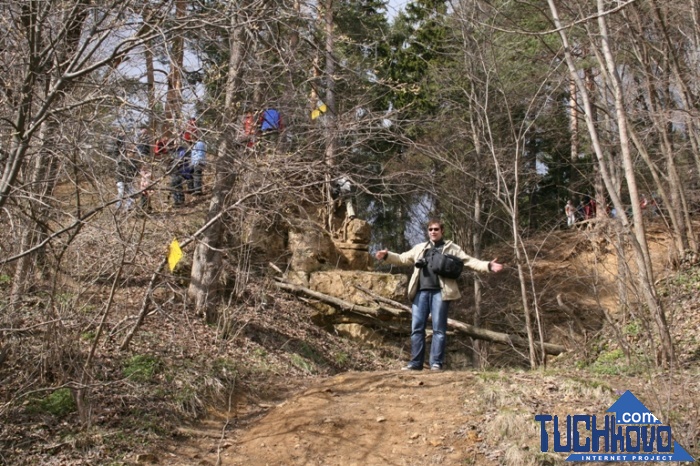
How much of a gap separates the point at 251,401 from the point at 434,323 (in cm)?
222

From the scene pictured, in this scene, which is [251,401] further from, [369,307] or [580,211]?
[580,211]

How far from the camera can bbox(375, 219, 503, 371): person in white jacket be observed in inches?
281

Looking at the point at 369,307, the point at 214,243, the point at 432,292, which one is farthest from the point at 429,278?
the point at 369,307

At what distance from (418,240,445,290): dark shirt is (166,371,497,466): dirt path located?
3.38ft

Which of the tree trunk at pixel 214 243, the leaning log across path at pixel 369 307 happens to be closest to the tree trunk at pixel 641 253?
the tree trunk at pixel 214 243

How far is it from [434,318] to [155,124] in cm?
363

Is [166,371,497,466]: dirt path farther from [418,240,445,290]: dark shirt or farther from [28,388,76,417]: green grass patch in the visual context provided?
[28,388,76,417]: green grass patch

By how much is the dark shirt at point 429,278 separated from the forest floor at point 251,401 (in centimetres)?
101

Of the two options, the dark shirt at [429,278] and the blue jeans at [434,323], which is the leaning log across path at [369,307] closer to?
the blue jeans at [434,323]

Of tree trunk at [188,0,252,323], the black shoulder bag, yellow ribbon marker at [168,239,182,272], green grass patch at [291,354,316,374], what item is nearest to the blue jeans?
the black shoulder bag

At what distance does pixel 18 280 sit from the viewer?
6344 millimetres

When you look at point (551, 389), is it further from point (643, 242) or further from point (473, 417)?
point (643, 242)

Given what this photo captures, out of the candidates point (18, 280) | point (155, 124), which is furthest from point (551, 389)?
point (18, 280)

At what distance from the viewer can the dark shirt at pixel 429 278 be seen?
717 centimetres
